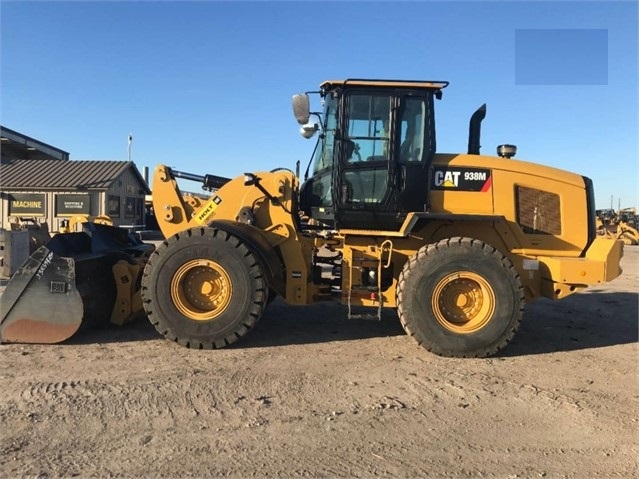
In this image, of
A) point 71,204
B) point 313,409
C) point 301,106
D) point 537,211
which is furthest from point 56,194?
point 313,409

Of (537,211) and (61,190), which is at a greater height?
(61,190)

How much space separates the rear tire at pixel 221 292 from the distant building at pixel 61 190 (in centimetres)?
2093

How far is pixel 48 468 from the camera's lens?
3.00 m

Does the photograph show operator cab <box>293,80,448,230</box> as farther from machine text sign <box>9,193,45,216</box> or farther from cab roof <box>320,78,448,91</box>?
machine text sign <box>9,193,45,216</box>

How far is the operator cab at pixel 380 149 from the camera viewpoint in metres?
5.91

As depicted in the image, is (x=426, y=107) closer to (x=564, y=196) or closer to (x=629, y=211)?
(x=564, y=196)

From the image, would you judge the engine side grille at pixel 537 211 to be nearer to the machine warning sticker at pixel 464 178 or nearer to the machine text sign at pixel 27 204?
the machine warning sticker at pixel 464 178

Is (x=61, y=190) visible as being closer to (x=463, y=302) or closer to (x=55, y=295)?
(x=55, y=295)

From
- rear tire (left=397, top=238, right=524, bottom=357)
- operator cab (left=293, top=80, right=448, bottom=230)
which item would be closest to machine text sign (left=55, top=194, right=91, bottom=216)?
operator cab (left=293, top=80, right=448, bottom=230)

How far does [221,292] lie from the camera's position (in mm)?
5617

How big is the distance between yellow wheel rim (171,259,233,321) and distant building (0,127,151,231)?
21.0 m

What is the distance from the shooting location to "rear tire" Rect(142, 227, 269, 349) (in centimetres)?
546

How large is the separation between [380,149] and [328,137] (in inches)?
26.7

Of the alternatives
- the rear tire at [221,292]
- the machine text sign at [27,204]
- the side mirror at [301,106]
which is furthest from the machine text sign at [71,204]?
the side mirror at [301,106]
